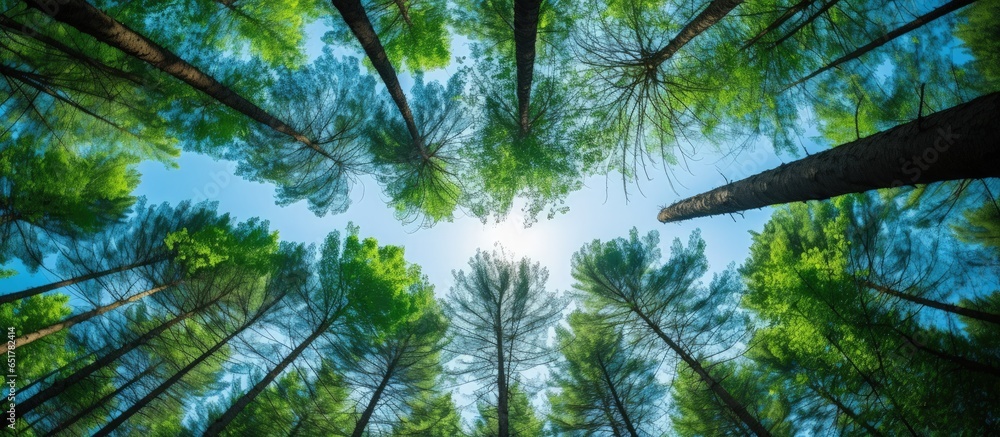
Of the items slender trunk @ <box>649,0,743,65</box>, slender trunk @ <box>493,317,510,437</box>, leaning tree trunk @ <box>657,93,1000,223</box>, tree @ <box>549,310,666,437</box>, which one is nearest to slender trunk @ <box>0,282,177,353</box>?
slender trunk @ <box>493,317,510,437</box>

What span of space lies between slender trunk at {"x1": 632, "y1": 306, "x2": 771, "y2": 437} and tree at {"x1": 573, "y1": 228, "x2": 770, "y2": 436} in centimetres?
2

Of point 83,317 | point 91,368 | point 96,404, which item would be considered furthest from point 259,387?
point 83,317

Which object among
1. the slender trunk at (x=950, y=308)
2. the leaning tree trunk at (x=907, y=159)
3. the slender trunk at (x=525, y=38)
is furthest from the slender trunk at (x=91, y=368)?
the slender trunk at (x=950, y=308)

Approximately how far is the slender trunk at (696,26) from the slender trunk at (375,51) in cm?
343

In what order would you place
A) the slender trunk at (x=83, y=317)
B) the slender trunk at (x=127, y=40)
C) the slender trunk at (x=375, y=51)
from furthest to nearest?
the slender trunk at (x=83, y=317), the slender trunk at (x=375, y=51), the slender trunk at (x=127, y=40)

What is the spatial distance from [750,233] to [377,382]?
941 centimetres

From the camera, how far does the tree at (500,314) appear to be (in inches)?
332

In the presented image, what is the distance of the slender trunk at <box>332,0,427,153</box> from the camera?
12.6 feet

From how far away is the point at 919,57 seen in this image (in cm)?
532

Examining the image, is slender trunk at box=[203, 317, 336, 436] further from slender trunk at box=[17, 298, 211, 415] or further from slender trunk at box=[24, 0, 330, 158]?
slender trunk at box=[24, 0, 330, 158]

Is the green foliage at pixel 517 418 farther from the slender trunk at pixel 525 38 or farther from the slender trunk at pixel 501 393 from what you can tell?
the slender trunk at pixel 525 38

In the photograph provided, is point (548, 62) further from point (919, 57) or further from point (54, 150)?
point (54, 150)

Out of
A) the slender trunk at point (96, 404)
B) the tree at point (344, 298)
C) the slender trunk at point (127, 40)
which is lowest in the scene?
the slender trunk at point (127, 40)

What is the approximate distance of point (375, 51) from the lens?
4.80 meters
